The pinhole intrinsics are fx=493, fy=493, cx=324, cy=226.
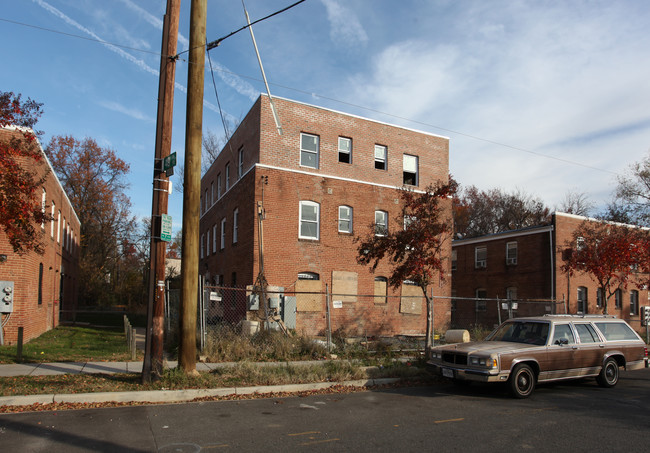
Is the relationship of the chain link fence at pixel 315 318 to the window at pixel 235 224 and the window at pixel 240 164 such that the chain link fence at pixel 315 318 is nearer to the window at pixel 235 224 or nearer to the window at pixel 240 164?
the window at pixel 235 224

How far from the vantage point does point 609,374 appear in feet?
35.0

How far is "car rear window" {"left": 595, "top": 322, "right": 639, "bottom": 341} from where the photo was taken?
430 inches

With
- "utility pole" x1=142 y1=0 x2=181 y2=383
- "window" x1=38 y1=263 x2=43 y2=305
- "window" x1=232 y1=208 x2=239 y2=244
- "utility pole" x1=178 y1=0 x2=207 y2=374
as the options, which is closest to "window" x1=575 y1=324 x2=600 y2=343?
"utility pole" x1=178 y1=0 x2=207 y2=374

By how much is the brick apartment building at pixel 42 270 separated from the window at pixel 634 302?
109ft

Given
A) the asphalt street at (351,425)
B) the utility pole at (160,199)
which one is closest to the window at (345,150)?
the utility pole at (160,199)

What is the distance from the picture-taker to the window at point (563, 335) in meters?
9.97

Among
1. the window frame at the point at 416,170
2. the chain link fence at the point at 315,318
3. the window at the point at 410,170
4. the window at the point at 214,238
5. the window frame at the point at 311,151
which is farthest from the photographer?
the window at the point at 214,238

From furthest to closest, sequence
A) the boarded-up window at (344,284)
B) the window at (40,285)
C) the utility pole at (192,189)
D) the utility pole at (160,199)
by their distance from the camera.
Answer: the boarded-up window at (344,284)
the window at (40,285)
the utility pole at (192,189)
the utility pole at (160,199)

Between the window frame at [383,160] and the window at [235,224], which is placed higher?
the window frame at [383,160]

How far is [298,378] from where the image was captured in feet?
33.2

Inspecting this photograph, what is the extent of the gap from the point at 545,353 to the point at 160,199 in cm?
804

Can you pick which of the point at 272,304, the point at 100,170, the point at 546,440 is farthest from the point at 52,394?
the point at 100,170

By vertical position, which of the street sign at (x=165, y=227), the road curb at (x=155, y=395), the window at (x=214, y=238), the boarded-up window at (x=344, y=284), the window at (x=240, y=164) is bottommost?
the road curb at (x=155, y=395)

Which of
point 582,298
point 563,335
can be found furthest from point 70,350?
point 582,298
